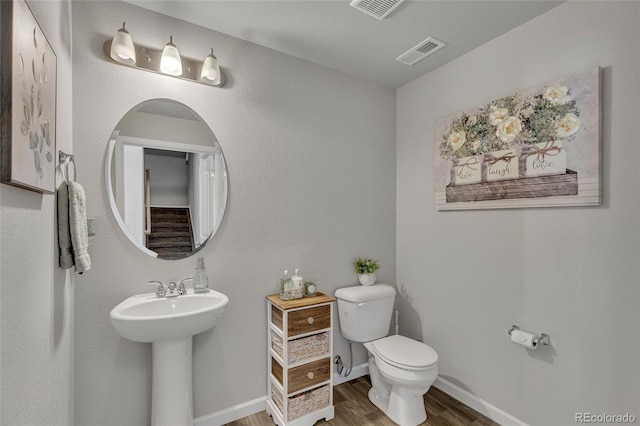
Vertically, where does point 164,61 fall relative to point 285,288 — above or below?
above

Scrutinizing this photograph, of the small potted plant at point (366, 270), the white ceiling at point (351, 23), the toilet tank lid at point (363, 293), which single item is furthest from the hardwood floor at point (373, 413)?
the white ceiling at point (351, 23)

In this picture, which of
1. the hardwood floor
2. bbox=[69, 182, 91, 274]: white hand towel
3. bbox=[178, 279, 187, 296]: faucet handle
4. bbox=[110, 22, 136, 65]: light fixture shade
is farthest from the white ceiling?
the hardwood floor

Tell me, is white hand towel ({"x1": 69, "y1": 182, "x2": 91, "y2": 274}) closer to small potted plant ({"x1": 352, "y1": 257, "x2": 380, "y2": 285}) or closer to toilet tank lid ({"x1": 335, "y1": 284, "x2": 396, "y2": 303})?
toilet tank lid ({"x1": 335, "y1": 284, "x2": 396, "y2": 303})

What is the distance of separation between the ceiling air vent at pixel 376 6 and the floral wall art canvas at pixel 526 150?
0.91 metres

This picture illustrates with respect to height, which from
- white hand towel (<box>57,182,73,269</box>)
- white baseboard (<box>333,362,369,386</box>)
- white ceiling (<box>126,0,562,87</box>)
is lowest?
white baseboard (<box>333,362,369,386</box>)

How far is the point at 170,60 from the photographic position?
1.69 meters

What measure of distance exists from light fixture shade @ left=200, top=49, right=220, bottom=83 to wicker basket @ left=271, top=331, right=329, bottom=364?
1650mm

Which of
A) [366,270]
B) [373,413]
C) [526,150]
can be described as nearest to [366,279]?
[366,270]

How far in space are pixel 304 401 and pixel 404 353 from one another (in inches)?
27.8

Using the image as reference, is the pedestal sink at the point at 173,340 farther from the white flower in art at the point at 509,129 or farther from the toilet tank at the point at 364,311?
the white flower in art at the point at 509,129

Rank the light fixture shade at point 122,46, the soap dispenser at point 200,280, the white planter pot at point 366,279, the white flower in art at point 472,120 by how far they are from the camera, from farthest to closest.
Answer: the white planter pot at point 366,279, the white flower in art at point 472,120, the soap dispenser at point 200,280, the light fixture shade at point 122,46

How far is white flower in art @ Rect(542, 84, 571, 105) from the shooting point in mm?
1683

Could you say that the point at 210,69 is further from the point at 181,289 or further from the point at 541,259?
the point at 541,259

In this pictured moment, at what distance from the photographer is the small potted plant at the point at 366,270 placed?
8.00 feet
